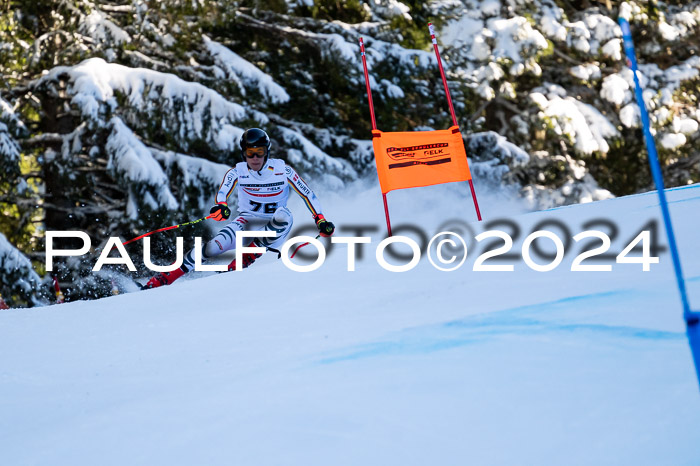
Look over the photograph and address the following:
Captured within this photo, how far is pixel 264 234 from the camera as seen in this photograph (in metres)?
6.50

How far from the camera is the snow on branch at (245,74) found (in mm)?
11312

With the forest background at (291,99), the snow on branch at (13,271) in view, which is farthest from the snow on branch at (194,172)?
the snow on branch at (13,271)

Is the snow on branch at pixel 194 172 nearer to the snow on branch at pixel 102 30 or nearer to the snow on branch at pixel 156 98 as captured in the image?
the snow on branch at pixel 156 98

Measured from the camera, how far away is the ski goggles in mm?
6273

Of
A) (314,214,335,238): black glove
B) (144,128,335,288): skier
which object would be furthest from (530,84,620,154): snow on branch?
(314,214,335,238): black glove

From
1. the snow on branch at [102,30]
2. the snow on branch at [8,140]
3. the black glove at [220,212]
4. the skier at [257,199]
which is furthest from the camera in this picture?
the snow on branch at [102,30]

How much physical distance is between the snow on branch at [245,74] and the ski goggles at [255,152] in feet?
16.4

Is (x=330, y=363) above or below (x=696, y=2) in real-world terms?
below

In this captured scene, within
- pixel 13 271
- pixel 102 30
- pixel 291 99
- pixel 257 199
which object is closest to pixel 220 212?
pixel 257 199

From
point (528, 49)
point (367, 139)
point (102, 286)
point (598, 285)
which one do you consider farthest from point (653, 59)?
point (598, 285)

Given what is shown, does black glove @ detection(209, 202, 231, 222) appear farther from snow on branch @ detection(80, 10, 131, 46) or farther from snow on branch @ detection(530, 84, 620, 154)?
snow on branch @ detection(530, 84, 620, 154)

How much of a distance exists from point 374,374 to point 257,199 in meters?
4.06

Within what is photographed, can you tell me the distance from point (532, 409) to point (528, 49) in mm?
12411

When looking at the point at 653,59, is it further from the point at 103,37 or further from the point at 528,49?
the point at 103,37
